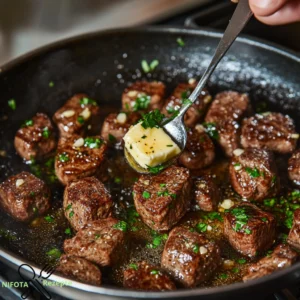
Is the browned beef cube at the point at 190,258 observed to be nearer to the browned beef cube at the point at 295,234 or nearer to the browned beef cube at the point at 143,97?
the browned beef cube at the point at 295,234

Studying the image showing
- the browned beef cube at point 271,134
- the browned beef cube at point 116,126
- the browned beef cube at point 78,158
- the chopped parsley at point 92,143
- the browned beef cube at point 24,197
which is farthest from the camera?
the browned beef cube at point 116,126

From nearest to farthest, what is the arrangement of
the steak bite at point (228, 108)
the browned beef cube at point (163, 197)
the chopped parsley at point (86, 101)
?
the browned beef cube at point (163, 197)
the steak bite at point (228, 108)
the chopped parsley at point (86, 101)

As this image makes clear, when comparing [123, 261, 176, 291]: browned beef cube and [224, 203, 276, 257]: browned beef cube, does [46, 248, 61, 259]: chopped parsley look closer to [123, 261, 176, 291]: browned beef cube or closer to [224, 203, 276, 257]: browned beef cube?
[123, 261, 176, 291]: browned beef cube

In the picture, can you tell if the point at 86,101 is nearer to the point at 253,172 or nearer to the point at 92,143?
the point at 92,143

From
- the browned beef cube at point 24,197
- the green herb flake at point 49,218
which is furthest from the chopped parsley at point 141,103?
the green herb flake at point 49,218

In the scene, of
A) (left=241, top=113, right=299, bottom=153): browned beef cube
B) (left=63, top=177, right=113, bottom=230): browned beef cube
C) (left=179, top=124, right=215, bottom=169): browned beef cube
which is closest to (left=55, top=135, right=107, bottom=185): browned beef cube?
(left=63, top=177, right=113, bottom=230): browned beef cube

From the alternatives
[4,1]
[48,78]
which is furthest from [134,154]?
[4,1]

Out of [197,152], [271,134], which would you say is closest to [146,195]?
[197,152]

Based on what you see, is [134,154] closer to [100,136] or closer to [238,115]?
[100,136]
